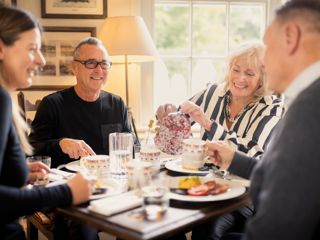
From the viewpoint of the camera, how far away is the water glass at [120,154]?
1.74 metres

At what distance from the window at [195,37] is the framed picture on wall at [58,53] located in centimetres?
64

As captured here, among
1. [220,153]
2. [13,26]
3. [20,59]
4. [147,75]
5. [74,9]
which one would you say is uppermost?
[74,9]

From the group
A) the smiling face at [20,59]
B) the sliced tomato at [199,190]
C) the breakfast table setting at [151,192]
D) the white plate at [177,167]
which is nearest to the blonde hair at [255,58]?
the breakfast table setting at [151,192]

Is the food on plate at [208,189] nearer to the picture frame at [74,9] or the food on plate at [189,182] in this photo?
the food on plate at [189,182]

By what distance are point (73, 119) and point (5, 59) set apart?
102cm

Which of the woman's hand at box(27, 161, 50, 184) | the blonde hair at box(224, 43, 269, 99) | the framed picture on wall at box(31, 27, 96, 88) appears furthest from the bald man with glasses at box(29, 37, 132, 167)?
the framed picture on wall at box(31, 27, 96, 88)

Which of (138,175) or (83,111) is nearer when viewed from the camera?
(138,175)

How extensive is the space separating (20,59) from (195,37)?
242cm

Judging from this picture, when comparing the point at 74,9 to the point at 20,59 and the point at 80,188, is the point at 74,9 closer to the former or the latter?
the point at 20,59

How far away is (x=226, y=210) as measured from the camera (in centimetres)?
139

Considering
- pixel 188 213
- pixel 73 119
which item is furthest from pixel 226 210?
pixel 73 119

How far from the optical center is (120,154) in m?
1.76

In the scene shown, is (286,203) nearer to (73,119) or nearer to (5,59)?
(5,59)

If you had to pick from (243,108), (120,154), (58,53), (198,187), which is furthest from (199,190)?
(58,53)
